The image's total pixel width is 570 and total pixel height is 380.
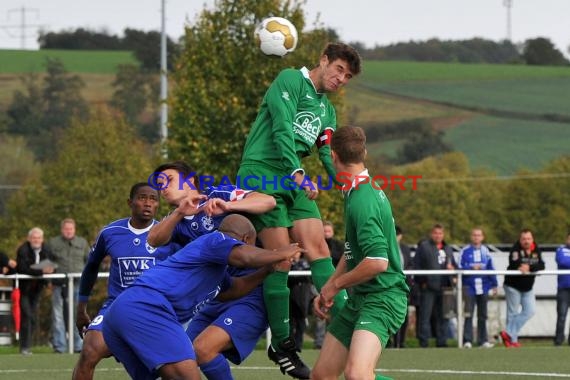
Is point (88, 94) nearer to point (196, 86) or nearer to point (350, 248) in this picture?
point (196, 86)

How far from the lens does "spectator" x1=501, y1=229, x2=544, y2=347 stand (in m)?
18.5

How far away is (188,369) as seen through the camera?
7875 mm

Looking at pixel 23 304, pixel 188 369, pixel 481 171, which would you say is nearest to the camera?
pixel 188 369

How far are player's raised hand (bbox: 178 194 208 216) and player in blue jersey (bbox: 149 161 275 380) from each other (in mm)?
201

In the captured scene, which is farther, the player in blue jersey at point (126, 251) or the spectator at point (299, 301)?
the spectator at point (299, 301)

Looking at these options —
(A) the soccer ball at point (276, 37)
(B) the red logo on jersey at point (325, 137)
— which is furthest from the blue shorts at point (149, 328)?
(A) the soccer ball at point (276, 37)

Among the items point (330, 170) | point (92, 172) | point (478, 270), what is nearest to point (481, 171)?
point (92, 172)

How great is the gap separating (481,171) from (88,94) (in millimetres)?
35203

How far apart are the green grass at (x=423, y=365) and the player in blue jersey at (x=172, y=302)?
4317mm

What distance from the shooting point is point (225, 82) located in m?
27.9

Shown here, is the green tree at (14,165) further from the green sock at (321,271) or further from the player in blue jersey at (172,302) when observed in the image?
the player in blue jersey at (172,302)

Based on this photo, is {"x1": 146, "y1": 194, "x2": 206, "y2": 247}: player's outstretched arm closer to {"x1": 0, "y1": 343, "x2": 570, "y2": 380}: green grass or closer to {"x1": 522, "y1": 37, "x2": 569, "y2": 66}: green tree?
{"x1": 0, "y1": 343, "x2": 570, "y2": 380}: green grass

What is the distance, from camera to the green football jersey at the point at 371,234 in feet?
26.2

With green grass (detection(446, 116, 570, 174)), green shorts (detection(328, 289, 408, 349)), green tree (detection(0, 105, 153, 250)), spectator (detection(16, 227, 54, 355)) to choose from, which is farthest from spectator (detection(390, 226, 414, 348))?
green grass (detection(446, 116, 570, 174))
